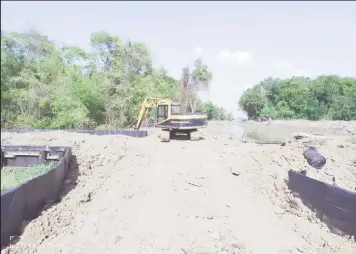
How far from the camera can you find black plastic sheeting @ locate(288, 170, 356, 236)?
24.4 ft

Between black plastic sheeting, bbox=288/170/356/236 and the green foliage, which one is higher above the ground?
the green foliage

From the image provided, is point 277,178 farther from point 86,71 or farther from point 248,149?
point 86,71

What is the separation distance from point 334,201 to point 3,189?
22.1 ft

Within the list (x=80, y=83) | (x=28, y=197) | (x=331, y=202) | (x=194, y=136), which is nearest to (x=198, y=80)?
(x=194, y=136)

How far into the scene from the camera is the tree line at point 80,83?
15.2ft

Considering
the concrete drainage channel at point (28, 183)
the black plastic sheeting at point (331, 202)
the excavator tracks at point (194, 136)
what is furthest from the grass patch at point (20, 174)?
the excavator tracks at point (194, 136)

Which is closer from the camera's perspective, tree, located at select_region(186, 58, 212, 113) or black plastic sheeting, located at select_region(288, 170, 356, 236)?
black plastic sheeting, located at select_region(288, 170, 356, 236)

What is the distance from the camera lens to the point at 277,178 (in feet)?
38.1

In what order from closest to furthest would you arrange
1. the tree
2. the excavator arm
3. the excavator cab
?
the excavator cab < the excavator arm < the tree

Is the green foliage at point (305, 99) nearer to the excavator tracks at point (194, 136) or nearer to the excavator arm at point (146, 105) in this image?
the excavator tracks at point (194, 136)

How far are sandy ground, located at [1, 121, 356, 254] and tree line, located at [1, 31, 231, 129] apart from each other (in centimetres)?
72

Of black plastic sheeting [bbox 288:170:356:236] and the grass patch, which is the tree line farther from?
black plastic sheeting [bbox 288:170:356:236]

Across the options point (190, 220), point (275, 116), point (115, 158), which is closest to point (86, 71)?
point (115, 158)

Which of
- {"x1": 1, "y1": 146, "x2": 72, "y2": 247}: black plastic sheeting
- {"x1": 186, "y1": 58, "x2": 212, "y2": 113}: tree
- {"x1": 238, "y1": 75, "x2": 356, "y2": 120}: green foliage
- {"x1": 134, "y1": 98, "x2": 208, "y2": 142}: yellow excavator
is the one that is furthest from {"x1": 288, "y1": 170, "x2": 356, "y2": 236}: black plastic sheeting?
{"x1": 186, "y1": 58, "x2": 212, "y2": 113}: tree
